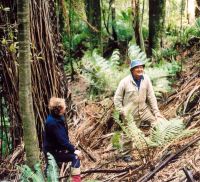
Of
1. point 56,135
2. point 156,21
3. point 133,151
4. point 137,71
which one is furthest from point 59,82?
point 156,21

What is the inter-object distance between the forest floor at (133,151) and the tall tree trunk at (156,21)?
0.91 meters

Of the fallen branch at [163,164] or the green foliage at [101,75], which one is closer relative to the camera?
the fallen branch at [163,164]

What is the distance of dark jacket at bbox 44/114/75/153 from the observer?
4.91 m

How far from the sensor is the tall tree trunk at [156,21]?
415 inches

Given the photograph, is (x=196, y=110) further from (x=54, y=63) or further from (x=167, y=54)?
(x=167, y=54)

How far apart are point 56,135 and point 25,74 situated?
106cm

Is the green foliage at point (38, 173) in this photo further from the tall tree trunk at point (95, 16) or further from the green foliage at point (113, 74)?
the tall tree trunk at point (95, 16)

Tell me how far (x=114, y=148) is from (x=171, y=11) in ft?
40.9

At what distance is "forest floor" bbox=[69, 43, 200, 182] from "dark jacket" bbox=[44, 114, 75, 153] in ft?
1.83

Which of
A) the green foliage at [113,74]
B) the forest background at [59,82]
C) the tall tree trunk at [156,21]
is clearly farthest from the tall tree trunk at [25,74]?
the tall tree trunk at [156,21]

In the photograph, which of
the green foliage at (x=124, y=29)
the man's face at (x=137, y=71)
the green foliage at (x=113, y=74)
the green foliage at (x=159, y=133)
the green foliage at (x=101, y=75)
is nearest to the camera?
the green foliage at (x=159, y=133)

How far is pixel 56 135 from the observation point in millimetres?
4938

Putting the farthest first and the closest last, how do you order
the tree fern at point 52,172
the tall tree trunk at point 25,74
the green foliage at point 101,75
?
the green foliage at point 101,75, the tree fern at point 52,172, the tall tree trunk at point 25,74

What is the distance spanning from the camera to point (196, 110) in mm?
6480
